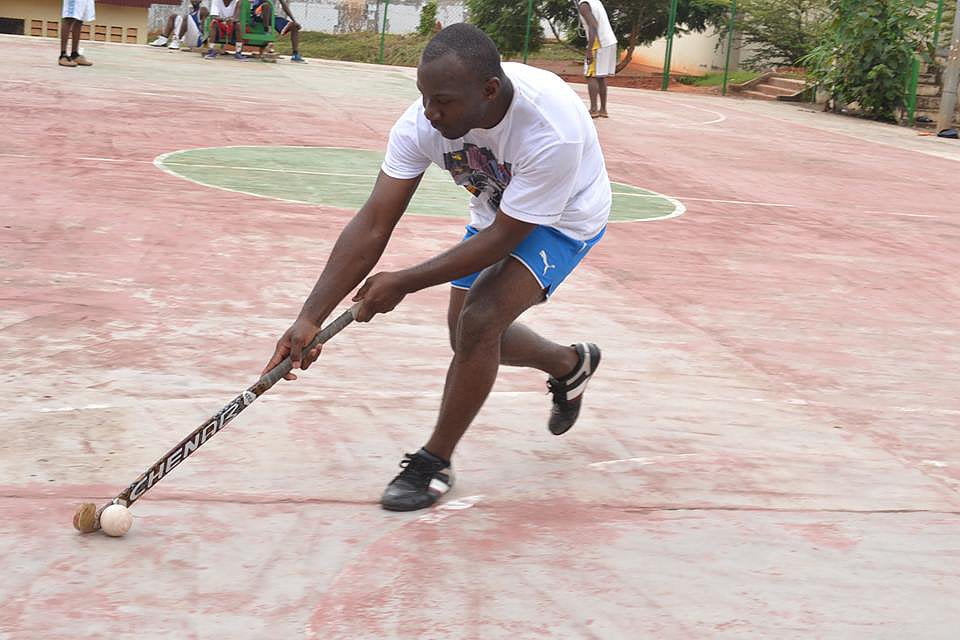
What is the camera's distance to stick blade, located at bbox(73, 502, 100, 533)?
3324 mm

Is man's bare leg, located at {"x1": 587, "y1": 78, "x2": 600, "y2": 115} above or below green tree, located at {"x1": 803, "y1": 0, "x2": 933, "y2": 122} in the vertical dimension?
below

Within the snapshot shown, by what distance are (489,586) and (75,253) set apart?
4.02 meters

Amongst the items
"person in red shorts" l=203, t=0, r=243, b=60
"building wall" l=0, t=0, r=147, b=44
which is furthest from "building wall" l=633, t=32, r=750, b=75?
→ "building wall" l=0, t=0, r=147, b=44

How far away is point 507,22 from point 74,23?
13.0 m

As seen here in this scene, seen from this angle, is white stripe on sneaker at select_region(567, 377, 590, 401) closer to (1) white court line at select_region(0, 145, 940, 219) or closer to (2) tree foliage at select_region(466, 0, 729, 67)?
(1) white court line at select_region(0, 145, 940, 219)

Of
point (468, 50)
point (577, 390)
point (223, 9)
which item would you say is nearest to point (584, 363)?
point (577, 390)

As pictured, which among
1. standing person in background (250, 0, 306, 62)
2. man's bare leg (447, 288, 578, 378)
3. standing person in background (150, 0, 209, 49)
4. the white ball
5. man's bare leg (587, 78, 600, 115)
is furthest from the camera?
standing person in background (150, 0, 209, 49)

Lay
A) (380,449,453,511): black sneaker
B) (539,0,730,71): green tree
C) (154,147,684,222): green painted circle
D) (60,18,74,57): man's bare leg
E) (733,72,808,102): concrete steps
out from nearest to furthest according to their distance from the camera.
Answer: (380,449,453,511): black sneaker
(154,147,684,222): green painted circle
(60,18,74,57): man's bare leg
(733,72,808,102): concrete steps
(539,0,730,71): green tree

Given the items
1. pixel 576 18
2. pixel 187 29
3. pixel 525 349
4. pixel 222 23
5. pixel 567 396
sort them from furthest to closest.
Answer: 1. pixel 576 18
2. pixel 187 29
3. pixel 222 23
4. pixel 567 396
5. pixel 525 349

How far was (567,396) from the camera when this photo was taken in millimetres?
4391

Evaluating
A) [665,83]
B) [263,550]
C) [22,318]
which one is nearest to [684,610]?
[263,550]

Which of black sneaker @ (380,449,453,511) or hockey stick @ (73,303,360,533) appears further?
black sneaker @ (380,449,453,511)

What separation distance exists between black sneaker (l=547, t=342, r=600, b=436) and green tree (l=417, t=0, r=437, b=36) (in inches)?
1147

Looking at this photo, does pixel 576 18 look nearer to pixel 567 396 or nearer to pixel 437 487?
pixel 567 396
